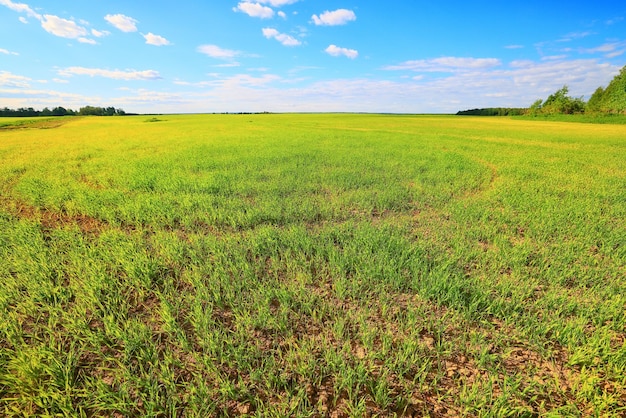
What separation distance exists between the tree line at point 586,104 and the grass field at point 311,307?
71094mm

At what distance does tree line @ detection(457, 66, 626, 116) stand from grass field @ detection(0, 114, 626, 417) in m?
71.1

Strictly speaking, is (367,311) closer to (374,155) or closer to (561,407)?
(561,407)

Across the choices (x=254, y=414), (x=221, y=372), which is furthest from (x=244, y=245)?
(x=254, y=414)

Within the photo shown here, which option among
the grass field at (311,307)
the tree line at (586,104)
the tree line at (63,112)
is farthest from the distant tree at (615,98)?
the tree line at (63,112)

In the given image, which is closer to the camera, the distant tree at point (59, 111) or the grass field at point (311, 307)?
the grass field at point (311, 307)

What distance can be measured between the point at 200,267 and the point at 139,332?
3.74ft

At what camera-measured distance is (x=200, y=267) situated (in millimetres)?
3582

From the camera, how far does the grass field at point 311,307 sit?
201 centimetres

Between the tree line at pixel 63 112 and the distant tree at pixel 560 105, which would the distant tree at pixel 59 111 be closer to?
the tree line at pixel 63 112

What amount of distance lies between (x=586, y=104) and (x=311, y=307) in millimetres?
92938

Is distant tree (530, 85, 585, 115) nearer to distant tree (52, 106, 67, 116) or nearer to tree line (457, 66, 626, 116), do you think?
tree line (457, 66, 626, 116)

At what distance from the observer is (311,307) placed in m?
2.95

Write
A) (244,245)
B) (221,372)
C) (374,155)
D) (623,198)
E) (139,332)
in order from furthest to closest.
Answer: (374,155)
(623,198)
(244,245)
(139,332)
(221,372)

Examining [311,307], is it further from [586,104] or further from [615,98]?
[586,104]
